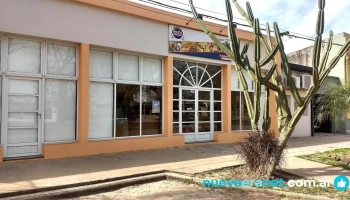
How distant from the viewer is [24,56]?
28.7 feet

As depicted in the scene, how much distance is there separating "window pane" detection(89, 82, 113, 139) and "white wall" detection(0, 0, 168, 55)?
146 cm

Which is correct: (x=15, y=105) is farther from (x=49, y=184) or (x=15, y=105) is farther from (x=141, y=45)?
(x=141, y=45)

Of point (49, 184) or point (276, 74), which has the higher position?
point (276, 74)

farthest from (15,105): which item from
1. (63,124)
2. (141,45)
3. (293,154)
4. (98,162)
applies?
(293,154)

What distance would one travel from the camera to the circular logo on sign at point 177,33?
38.9 feet

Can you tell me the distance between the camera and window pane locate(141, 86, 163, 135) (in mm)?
11273

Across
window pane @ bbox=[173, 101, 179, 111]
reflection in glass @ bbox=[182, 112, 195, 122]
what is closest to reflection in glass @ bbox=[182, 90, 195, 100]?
window pane @ bbox=[173, 101, 179, 111]

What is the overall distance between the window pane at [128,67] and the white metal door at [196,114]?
2277 mm

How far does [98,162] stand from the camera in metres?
8.44

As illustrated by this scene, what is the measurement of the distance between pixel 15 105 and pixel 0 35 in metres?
1.96

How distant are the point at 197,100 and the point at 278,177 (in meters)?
6.22

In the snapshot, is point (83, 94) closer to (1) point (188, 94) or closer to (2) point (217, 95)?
(1) point (188, 94)

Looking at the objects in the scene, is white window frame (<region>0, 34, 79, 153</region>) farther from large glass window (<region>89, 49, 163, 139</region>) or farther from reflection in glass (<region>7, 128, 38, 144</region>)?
large glass window (<region>89, 49, 163, 139</region>)

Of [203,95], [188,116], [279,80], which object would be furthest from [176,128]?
[279,80]
